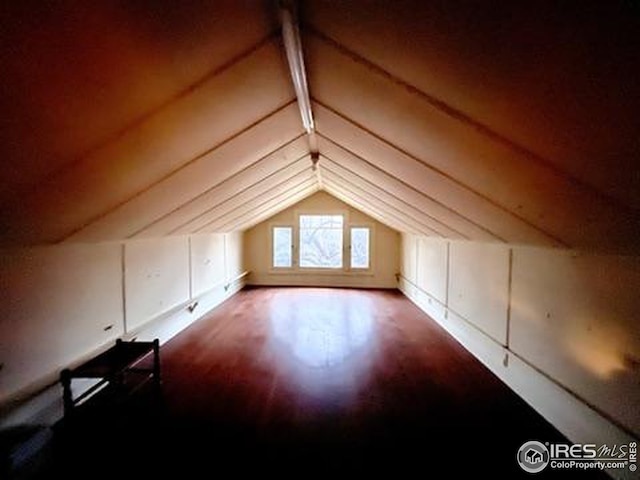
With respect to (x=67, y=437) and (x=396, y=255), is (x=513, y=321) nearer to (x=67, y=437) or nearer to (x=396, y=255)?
(x=67, y=437)

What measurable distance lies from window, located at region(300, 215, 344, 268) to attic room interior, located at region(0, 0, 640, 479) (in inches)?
152

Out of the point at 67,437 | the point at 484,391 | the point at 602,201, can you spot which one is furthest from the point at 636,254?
the point at 67,437

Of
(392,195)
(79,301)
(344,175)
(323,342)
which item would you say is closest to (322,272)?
(323,342)

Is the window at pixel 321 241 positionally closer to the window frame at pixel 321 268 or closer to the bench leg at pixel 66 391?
the window frame at pixel 321 268

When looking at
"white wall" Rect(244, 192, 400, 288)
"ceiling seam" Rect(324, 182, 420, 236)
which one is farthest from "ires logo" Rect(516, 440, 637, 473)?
"white wall" Rect(244, 192, 400, 288)

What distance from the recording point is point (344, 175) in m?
4.43

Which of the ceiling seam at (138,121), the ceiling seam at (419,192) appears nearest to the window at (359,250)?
the ceiling seam at (419,192)

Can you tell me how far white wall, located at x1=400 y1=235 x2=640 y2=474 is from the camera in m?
1.86

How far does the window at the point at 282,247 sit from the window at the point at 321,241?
30 centimetres

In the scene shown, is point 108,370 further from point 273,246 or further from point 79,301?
point 273,246

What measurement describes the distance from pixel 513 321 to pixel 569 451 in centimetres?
108

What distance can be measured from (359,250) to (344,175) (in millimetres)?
3980

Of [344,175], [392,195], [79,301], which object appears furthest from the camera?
[344,175]

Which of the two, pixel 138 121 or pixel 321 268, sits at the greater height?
pixel 138 121
